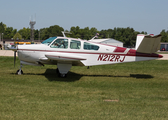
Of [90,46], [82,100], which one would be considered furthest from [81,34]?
[82,100]

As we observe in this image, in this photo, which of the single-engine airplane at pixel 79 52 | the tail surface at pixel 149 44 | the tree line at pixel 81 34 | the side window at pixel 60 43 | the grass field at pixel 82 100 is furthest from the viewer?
the tree line at pixel 81 34

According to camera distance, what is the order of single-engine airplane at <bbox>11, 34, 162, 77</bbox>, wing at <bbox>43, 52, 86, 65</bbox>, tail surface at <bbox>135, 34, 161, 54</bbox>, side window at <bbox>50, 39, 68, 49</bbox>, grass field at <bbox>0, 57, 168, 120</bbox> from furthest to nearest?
side window at <bbox>50, 39, 68, 49</bbox>
single-engine airplane at <bbox>11, 34, 162, 77</bbox>
tail surface at <bbox>135, 34, 161, 54</bbox>
wing at <bbox>43, 52, 86, 65</bbox>
grass field at <bbox>0, 57, 168, 120</bbox>

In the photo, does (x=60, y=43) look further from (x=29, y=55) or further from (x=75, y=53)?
(x=29, y=55)

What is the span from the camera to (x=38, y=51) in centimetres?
1091

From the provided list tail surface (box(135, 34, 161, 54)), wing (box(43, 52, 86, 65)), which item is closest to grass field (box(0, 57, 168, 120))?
wing (box(43, 52, 86, 65))

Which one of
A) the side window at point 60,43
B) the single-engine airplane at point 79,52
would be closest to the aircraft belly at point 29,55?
the single-engine airplane at point 79,52

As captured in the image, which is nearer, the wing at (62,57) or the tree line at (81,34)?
the wing at (62,57)

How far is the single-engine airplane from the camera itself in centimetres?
1078

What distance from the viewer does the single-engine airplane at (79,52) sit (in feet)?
35.4

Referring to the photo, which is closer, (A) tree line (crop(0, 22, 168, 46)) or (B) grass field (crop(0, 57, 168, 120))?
(B) grass field (crop(0, 57, 168, 120))

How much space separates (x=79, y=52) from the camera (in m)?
11.0

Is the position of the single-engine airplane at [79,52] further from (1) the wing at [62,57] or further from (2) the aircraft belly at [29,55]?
(1) the wing at [62,57]

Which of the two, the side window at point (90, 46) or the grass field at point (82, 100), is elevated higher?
the side window at point (90, 46)

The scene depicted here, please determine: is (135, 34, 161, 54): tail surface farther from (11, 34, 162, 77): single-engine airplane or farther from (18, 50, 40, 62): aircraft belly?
(18, 50, 40, 62): aircraft belly
